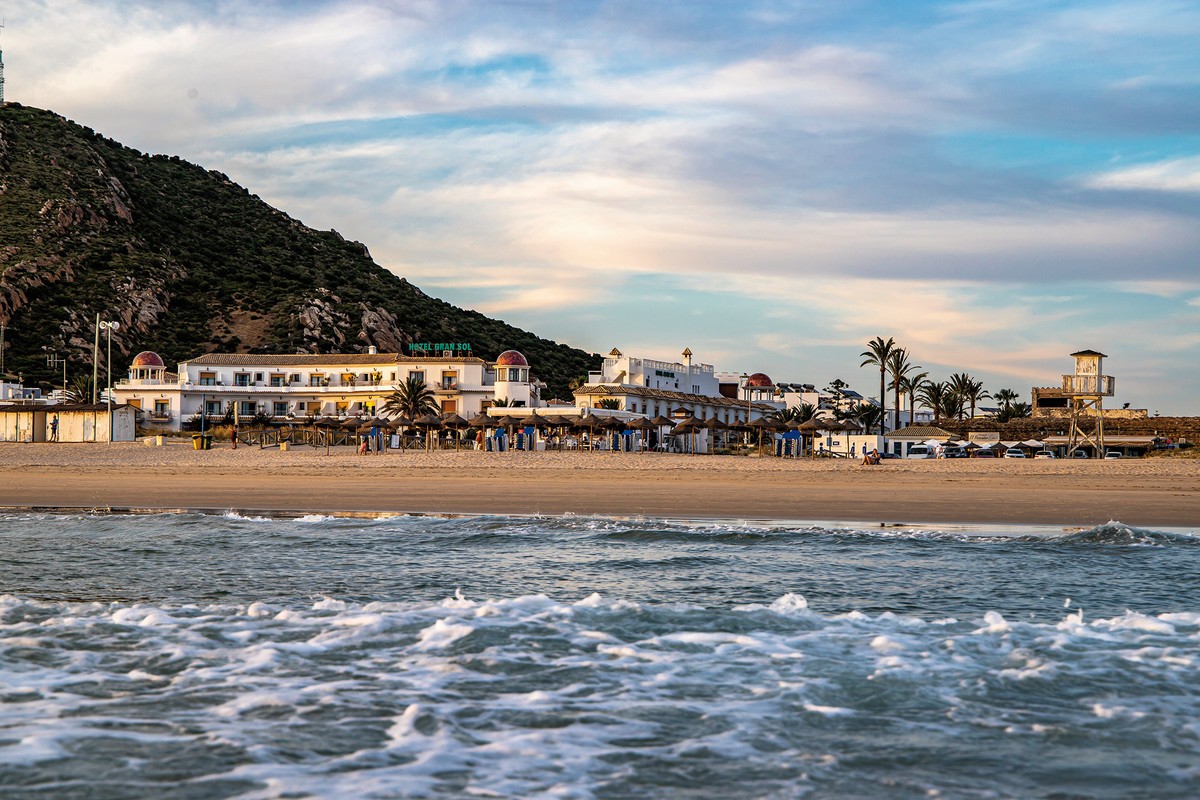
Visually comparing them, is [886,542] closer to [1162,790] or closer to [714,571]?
[714,571]

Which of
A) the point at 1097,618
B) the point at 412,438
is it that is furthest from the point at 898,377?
the point at 1097,618

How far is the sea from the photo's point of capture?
620cm

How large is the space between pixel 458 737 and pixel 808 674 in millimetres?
3237

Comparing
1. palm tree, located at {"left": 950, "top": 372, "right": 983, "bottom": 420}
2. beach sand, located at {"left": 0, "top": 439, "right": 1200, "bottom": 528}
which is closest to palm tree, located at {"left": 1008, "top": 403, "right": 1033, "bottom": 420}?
palm tree, located at {"left": 950, "top": 372, "right": 983, "bottom": 420}

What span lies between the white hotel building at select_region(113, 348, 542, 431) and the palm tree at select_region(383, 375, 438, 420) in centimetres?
570

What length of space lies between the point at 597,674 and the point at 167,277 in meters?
113

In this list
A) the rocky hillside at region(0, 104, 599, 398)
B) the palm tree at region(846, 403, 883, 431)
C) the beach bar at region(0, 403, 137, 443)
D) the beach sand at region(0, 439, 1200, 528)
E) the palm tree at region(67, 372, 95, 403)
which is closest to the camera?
the beach sand at region(0, 439, 1200, 528)

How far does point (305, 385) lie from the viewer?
83.4 m

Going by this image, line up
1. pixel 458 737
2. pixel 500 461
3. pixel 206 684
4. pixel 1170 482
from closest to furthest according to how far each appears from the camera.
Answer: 1. pixel 458 737
2. pixel 206 684
3. pixel 1170 482
4. pixel 500 461

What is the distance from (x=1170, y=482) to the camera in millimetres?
31516

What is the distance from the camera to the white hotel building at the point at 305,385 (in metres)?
77.9

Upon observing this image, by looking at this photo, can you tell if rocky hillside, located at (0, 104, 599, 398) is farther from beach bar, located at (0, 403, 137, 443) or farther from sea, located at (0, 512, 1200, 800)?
sea, located at (0, 512, 1200, 800)

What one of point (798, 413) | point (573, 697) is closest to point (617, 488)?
point (573, 697)

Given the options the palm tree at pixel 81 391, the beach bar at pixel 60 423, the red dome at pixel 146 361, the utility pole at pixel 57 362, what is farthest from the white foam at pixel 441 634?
the utility pole at pixel 57 362
